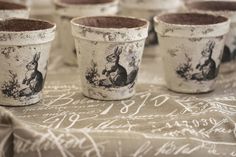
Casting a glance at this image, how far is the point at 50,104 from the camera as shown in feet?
2.16

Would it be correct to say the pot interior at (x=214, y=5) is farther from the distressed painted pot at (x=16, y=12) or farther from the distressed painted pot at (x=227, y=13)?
the distressed painted pot at (x=16, y=12)

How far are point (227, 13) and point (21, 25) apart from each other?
284 millimetres

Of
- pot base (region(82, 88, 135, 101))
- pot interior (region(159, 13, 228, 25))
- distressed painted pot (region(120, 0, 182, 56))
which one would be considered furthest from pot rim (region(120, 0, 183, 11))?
pot base (region(82, 88, 135, 101))

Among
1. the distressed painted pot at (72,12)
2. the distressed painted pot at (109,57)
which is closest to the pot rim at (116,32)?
the distressed painted pot at (109,57)

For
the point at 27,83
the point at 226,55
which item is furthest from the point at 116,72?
the point at 226,55

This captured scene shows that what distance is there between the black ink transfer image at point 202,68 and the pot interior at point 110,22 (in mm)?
81

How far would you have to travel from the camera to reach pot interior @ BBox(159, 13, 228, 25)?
729mm

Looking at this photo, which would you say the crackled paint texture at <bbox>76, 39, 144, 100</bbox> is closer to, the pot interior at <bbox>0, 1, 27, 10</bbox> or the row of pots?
the row of pots

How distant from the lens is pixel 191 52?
2.25 ft

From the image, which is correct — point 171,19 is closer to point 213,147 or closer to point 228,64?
point 228,64

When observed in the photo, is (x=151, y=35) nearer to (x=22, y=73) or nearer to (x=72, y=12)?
(x=72, y=12)

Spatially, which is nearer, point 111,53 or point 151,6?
point 111,53

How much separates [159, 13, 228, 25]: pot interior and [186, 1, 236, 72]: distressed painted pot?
0.07 ft

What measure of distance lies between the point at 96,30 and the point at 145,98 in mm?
108
